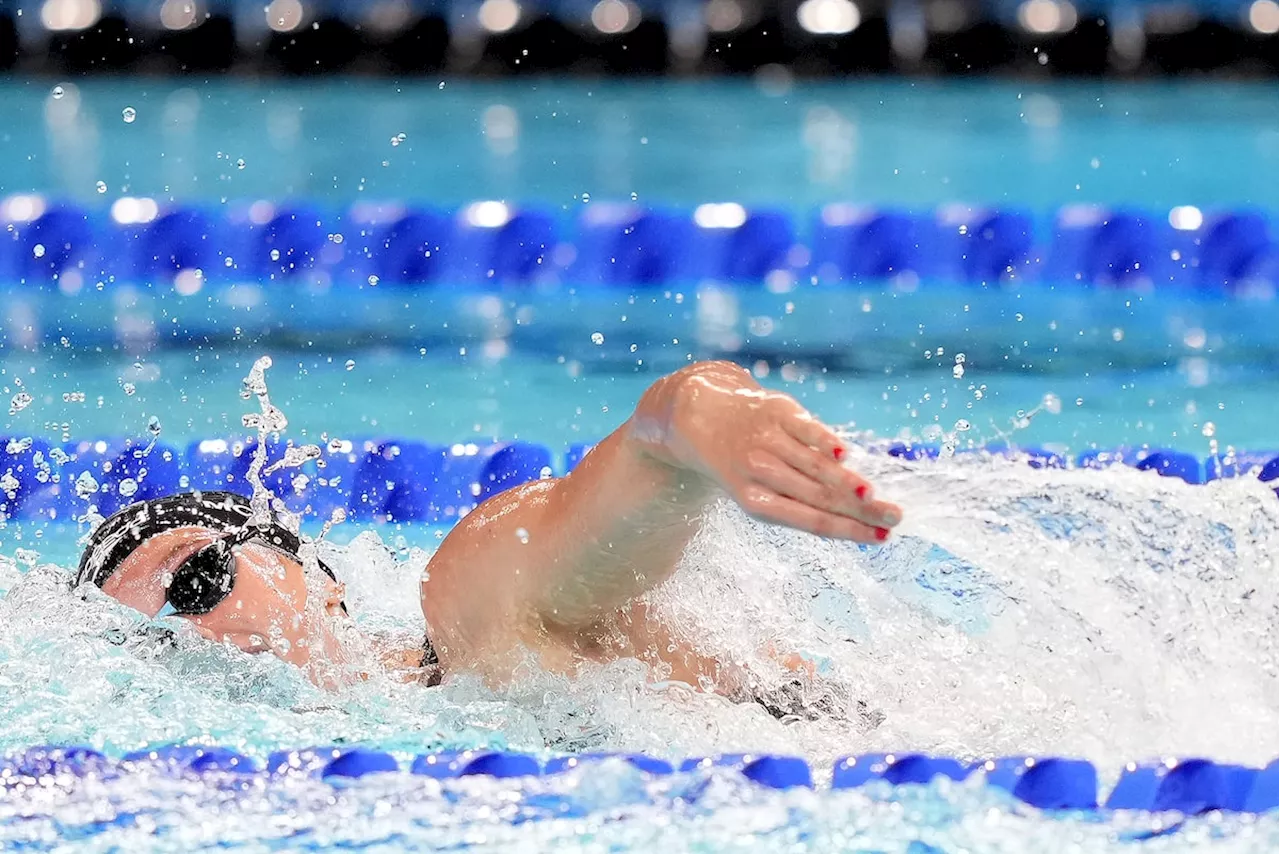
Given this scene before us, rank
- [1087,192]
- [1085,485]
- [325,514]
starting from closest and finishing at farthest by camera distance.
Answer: [1085,485]
[325,514]
[1087,192]

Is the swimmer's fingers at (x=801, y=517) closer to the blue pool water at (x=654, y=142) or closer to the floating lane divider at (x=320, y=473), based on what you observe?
the floating lane divider at (x=320, y=473)

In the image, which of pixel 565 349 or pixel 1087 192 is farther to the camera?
pixel 1087 192

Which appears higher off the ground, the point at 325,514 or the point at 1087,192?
the point at 1087,192

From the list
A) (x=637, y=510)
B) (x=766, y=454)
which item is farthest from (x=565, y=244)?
(x=766, y=454)

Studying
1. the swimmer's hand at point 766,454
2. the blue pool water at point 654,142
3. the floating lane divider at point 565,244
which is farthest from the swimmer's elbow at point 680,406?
the blue pool water at point 654,142

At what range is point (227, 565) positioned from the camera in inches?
62.2

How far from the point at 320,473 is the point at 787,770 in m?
1.36

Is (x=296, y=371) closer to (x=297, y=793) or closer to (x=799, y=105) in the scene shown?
(x=297, y=793)

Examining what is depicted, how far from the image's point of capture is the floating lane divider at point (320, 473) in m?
2.64

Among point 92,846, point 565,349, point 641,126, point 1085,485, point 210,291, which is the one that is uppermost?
point 641,126

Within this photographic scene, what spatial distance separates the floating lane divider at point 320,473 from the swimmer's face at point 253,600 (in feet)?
3.23

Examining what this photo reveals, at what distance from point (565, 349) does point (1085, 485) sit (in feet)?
6.41

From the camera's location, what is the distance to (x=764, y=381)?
11.2ft

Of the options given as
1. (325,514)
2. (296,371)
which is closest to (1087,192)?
(296,371)
